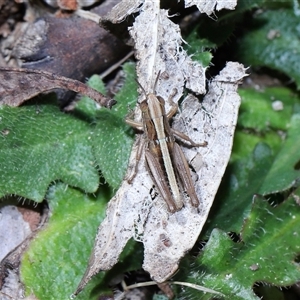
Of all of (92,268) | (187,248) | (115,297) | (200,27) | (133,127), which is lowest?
(115,297)

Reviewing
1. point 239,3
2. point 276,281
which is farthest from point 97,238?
point 239,3

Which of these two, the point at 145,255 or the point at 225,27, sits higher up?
the point at 225,27

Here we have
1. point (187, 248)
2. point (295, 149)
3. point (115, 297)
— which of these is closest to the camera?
point (187, 248)

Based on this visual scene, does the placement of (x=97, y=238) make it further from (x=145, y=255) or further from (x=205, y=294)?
(x=205, y=294)

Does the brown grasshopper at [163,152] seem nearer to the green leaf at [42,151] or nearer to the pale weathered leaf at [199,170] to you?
the pale weathered leaf at [199,170]

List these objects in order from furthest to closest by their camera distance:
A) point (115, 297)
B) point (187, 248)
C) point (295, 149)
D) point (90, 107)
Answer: point (295, 149), point (90, 107), point (115, 297), point (187, 248)

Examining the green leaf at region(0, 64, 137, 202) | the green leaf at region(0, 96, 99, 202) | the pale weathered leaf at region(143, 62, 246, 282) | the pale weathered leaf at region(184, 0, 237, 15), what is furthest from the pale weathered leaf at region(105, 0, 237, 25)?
the green leaf at region(0, 96, 99, 202)
